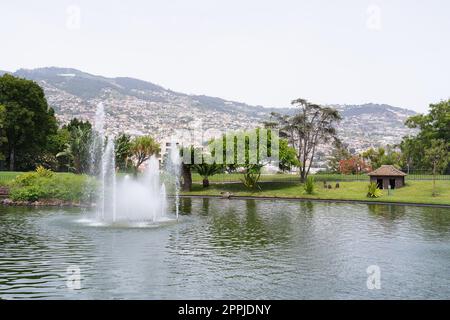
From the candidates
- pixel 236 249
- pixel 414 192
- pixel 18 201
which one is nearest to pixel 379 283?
pixel 236 249

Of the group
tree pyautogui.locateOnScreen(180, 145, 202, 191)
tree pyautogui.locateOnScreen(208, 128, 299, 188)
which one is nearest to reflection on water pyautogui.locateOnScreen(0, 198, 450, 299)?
tree pyautogui.locateOnScreen(180, 145, 202, 191)

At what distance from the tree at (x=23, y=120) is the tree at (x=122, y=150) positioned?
13043 millimetres

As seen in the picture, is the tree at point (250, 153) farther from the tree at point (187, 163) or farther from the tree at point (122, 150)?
the tree at point (122, 150)

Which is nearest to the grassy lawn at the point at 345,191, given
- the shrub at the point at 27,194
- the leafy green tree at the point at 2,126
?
the shrub at the point at 27,194

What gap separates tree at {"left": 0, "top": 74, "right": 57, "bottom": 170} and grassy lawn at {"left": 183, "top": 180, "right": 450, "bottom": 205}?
101ft

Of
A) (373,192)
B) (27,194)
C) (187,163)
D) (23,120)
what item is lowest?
(373,192)

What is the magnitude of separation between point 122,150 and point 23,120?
56.4 ft

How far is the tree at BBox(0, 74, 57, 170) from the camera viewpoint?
83.0m

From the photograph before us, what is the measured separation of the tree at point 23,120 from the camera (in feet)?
272

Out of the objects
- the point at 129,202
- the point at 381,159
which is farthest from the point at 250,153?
the point at 381,159

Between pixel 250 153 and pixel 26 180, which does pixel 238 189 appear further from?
pixel 26 180

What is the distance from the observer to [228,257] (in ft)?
83.6
